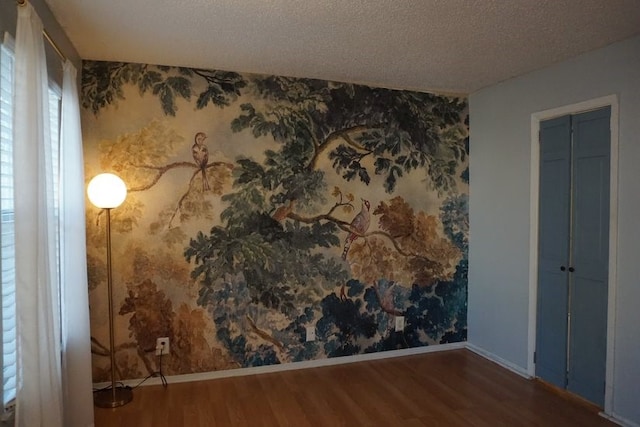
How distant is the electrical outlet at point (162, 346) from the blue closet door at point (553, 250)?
9.77ft

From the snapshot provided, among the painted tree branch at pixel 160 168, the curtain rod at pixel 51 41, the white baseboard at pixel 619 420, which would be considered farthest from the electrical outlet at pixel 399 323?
the curtain rod at pixel 51 41

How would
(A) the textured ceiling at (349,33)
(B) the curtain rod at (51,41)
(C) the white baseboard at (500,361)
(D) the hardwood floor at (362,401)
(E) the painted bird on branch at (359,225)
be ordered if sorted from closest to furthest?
(B) the curtain rod at (51,41), (A) the textured ceiling at (349,33), (D) the hardwood floor at (362,401), (C) the white baseboard at (500,361), (E) the painted bird on branch at (359,225)

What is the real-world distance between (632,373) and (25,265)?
3.42m

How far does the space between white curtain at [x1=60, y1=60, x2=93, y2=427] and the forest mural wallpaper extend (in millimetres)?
668

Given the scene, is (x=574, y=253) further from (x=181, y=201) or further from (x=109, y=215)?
(x=109, y=215)

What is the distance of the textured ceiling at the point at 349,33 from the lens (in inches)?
86.8

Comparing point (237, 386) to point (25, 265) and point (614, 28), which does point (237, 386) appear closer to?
point (25, 265)

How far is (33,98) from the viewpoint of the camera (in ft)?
5.65

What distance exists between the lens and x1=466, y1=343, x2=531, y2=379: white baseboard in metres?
3.36

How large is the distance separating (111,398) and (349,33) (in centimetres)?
301

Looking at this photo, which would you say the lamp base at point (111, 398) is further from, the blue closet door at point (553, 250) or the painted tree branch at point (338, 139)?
the blue closet door at point (553, 250)

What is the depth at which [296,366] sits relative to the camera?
350cm

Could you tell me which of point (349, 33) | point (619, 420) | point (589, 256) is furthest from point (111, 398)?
point (589, 256)

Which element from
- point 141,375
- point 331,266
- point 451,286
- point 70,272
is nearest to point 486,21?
point 331,266
